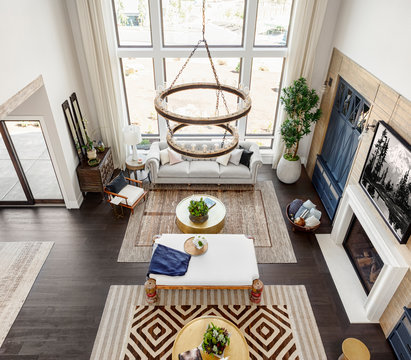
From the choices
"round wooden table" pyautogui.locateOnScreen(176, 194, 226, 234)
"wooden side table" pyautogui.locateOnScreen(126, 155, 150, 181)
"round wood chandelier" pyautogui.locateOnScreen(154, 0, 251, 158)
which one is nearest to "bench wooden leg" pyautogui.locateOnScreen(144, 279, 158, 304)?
"round wooden table" pyautogui.locateOnScreen(176, 194, 226, 234)

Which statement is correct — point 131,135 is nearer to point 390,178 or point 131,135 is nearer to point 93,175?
point 93,175

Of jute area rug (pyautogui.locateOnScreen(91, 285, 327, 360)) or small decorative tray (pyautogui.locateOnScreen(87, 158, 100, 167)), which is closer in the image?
jute area rug (pyautogui.locateOnScreen(91, 285, 327, 360))

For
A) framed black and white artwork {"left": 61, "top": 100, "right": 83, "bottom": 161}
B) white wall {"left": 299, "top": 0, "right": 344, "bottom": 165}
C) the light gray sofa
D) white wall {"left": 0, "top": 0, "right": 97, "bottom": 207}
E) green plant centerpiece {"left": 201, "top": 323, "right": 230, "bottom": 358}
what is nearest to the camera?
green plant centerpiece {"left": 201, "top": 323, "right": 230, "bottom": 358}

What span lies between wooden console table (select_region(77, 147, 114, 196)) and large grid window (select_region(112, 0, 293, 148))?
68.5 inches

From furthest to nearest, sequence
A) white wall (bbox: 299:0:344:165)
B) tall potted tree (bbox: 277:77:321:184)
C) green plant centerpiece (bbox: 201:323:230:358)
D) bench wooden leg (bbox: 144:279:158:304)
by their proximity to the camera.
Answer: tall potted tree (bbox: 277:77:321:184), white wall (bbox: 299:0:344:165), bench wooden leg (bbox: 144:279:158:304), green plant centerpiece (bbox: 201:323:230:358)

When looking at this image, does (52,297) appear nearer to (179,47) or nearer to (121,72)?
(121,72)

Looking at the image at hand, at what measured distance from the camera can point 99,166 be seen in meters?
7.38

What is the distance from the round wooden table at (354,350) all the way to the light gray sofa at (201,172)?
4150 millimetres

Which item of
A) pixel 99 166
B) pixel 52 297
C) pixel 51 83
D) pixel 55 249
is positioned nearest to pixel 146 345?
pixel 52 297

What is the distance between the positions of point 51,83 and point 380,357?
23.6 feet

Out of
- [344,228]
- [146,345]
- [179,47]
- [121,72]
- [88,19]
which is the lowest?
[146,345]

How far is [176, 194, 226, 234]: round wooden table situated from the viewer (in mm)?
6500

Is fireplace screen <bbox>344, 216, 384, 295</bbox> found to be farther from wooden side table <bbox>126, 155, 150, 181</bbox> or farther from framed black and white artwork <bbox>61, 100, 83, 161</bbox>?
framed black and white artwork <bbox>61, 100, 83, 161</bbox>

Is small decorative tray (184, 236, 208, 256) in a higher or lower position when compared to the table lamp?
lower
